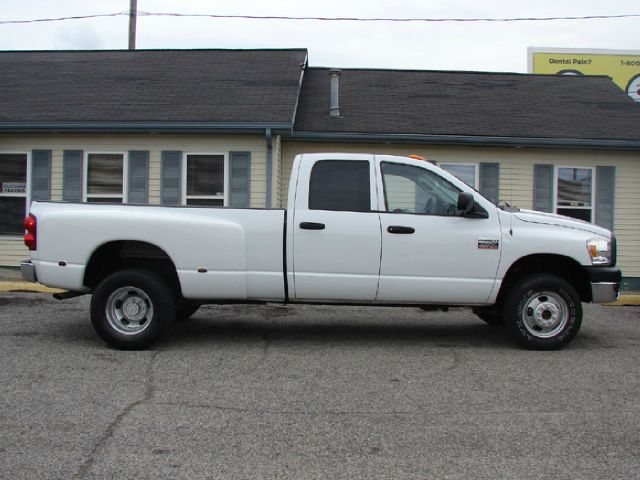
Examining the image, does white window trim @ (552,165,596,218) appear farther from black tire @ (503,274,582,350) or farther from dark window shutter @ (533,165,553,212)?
black tire @ (503,274,582,350)

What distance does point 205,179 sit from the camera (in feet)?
44.7

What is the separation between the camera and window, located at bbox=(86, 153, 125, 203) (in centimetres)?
1377

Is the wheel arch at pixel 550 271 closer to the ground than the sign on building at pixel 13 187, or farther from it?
closer to the ground

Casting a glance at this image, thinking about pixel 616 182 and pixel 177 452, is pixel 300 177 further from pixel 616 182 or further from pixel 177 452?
pixel 616 182

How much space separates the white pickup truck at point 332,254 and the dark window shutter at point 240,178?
6.51 m

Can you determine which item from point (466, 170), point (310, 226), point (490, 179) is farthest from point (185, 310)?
point (490, 179)

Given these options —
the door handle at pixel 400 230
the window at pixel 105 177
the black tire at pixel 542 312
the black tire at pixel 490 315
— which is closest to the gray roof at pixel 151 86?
the window at pixel 105 177

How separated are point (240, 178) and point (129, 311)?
6.80 meters

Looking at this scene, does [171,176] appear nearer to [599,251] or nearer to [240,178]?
[240,178]

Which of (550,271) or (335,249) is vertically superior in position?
(335,249)

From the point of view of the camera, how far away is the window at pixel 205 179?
13.6 metres

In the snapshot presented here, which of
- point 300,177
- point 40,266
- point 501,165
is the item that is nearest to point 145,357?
point 40,266

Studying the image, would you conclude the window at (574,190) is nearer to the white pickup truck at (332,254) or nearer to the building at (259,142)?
the building at (259,142)

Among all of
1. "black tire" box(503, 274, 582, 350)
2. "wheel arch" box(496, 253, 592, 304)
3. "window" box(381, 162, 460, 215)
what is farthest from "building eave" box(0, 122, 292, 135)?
"black tire" box(503, 274, 582, 350)
